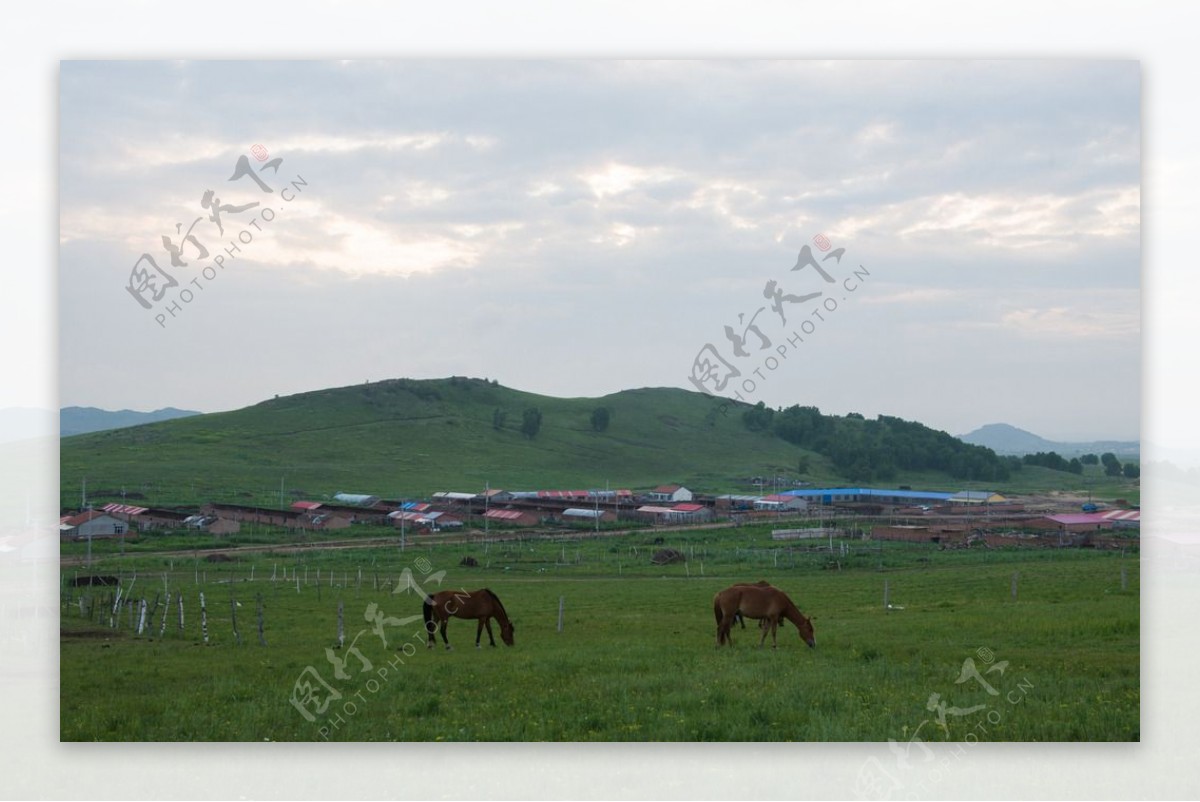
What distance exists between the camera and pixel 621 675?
1277 centimetres

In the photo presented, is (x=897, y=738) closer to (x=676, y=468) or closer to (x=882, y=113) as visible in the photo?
(x=882, y=113)

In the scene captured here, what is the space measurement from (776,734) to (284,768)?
18.6 feet

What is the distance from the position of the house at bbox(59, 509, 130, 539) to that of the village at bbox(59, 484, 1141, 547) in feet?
5.92

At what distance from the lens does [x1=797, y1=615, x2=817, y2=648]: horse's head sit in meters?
15.8

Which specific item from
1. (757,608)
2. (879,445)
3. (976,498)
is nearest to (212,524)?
(879,445)

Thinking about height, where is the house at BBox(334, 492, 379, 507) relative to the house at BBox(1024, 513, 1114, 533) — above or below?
below

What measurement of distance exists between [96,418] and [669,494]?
40209 mm

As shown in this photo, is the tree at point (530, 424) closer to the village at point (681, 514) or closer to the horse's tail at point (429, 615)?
the village at point (681, 514)

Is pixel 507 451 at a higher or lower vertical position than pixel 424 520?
higher

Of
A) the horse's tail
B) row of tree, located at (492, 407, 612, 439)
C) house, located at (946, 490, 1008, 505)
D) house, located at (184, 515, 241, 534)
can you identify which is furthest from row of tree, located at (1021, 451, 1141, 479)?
row of tree, located at (492, 407, 612, 439)

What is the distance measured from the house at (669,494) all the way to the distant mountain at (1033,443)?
2640 centimetres

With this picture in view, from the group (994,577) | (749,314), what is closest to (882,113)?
(749,314)

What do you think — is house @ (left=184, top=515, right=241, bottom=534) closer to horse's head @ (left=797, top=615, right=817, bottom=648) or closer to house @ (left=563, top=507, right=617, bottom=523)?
house @ (left=563, top=507, right=617, bottom=523)

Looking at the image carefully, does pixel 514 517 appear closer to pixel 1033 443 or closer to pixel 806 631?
pixel 1033 443
